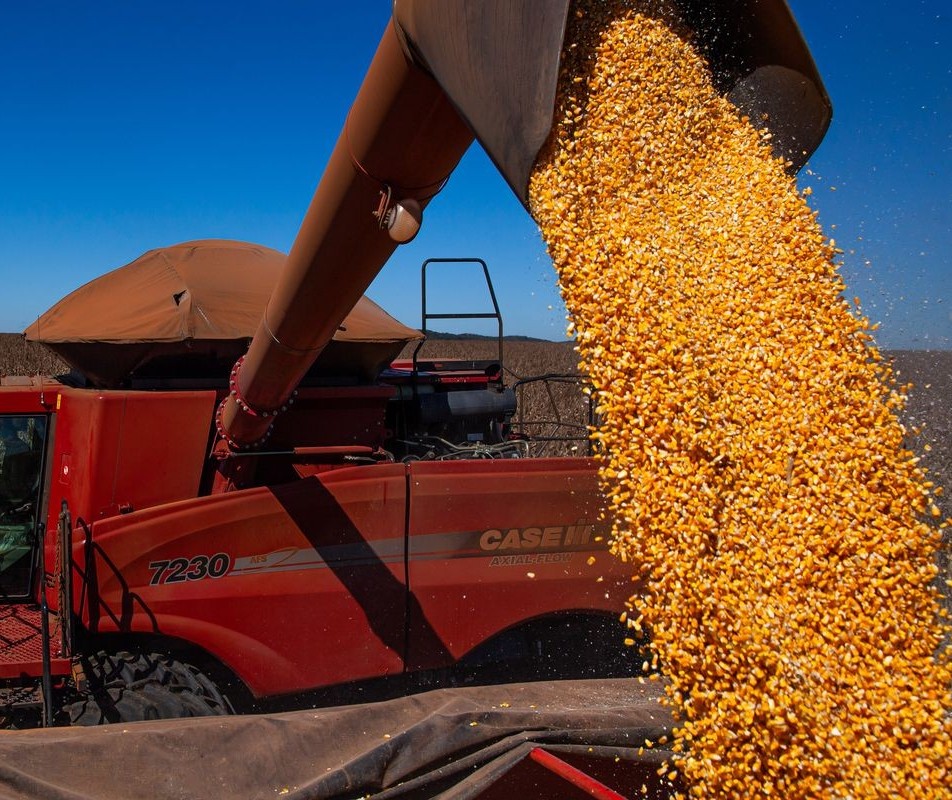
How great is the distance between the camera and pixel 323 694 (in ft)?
12.9

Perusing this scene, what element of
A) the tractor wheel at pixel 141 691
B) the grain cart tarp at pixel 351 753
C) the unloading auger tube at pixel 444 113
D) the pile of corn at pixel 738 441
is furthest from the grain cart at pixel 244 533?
the pile of corn at pixel 738 441

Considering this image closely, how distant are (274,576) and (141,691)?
69cm

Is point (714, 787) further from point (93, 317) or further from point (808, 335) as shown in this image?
point (93, 317)

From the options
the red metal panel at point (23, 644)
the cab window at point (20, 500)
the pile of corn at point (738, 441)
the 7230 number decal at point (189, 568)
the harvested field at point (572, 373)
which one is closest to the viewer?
the pile of corn at point (738, 441)

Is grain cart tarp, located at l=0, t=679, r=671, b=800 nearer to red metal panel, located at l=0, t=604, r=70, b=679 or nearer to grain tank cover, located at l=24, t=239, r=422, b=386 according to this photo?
red metal panel, located at l=0, t=604, r=70, b=679

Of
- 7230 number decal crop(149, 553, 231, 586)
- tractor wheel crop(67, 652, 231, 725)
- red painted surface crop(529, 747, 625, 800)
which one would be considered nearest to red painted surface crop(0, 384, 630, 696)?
7230 number decal crop(149, 553, 231, 586)

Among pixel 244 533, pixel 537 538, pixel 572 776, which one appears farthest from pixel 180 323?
pixel 572 776

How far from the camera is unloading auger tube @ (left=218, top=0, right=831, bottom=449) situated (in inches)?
85.8

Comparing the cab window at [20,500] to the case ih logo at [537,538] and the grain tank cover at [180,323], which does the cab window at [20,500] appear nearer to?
the grain tank cover at [180,323]

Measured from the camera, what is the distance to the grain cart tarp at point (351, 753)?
2.43 meters

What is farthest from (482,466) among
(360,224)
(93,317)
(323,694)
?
(93,317)

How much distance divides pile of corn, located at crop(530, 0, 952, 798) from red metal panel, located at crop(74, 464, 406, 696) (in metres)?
1.65

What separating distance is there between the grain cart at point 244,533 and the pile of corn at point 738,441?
107 centimetres

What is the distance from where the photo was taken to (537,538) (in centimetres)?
394
